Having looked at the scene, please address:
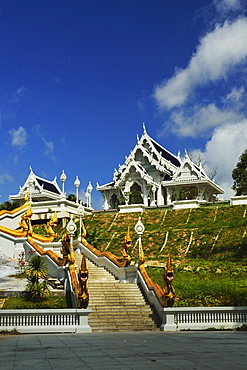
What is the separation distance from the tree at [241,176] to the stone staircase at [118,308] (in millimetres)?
33003

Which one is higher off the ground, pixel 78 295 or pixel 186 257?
pixel 186 257

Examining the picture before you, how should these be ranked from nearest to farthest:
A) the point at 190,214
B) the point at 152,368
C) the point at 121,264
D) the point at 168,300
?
1. the point at 152,368
2. the point at 168,300
3. the point at 121,264
4. the point at 190,214

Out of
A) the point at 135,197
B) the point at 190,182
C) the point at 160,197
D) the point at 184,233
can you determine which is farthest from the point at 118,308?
the point at 160,197

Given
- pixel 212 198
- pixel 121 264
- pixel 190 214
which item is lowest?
pixel 121 264

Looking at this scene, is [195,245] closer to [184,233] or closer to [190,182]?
[184,233]

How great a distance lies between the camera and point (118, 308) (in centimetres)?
1755

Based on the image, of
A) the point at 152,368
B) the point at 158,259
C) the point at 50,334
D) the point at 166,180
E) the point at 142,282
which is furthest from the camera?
the point at 166,180

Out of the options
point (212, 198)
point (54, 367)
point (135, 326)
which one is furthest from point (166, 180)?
point (54, 367)

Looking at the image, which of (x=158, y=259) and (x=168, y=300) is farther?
(x=158, y=259)

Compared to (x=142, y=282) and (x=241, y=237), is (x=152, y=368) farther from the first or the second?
(x=241, y=237)

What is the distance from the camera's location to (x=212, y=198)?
194 ft

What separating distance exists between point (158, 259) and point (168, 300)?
44.9 ft

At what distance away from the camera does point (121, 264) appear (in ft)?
74.3

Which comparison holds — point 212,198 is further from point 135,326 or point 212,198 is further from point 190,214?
point 135,326
